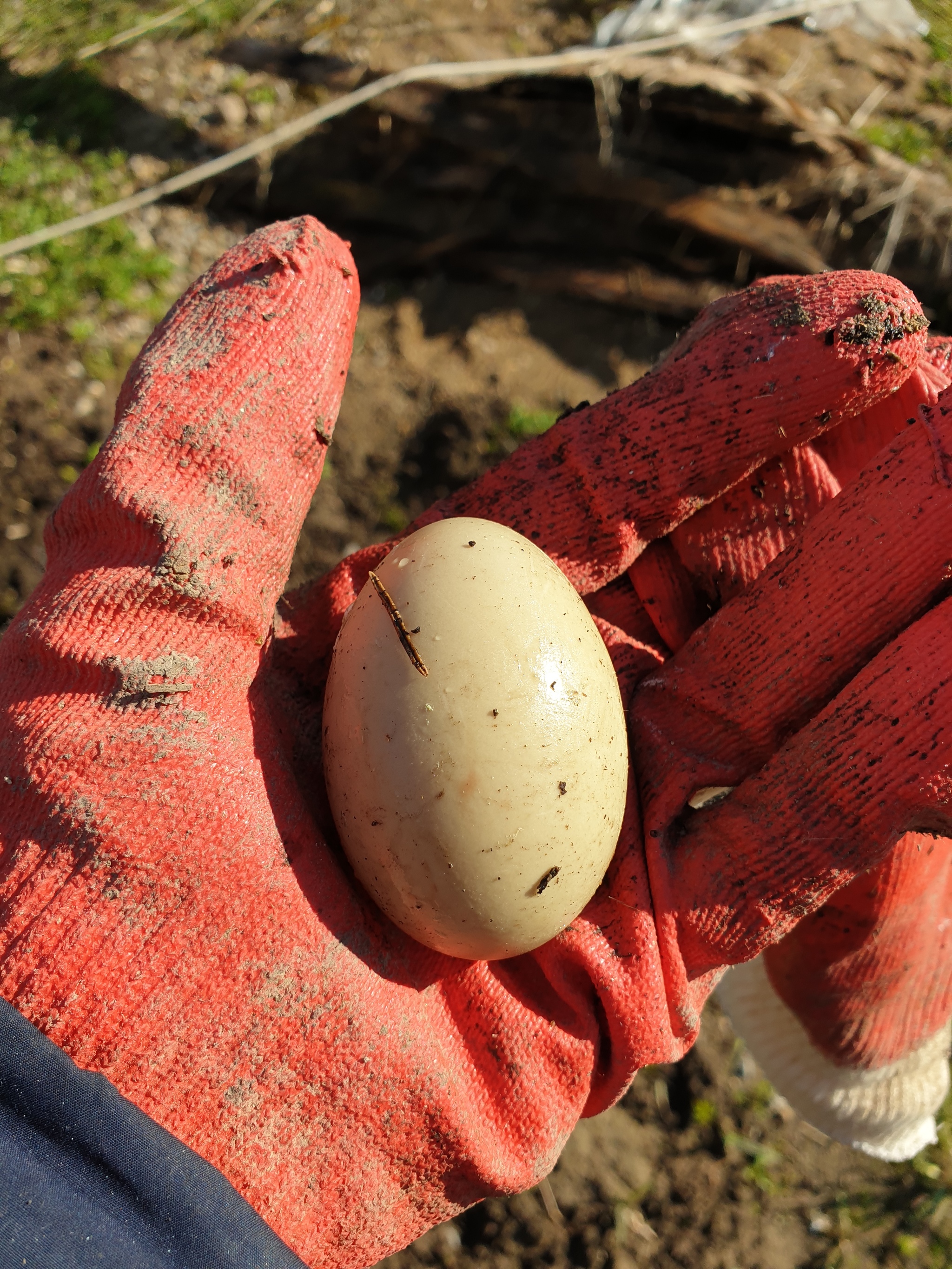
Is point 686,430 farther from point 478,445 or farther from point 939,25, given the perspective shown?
point 939,25

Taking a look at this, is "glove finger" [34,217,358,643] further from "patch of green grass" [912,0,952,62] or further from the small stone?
"patch of green grass" [912,0,952,62]

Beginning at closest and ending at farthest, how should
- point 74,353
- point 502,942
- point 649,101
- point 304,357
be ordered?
1. point 502,942
2. point 304,357
3. point 74,353
4. point 649,101

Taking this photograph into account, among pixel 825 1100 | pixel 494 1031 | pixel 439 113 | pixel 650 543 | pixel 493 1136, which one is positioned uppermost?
pixel 439 113

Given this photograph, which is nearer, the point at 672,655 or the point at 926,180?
the point at 672,655

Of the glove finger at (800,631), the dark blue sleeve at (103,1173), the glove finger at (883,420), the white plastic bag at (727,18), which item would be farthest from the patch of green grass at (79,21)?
the dark blue sleeve at (103,1173)

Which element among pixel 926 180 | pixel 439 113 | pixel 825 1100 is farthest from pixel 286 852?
pixel 926 180

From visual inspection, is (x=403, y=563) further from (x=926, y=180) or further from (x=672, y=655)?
(x=926, y=180)

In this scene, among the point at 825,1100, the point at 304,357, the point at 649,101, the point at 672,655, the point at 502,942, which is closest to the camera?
the point at 502,942

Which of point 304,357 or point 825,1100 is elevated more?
point 304,357
